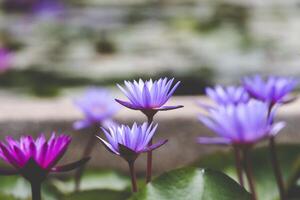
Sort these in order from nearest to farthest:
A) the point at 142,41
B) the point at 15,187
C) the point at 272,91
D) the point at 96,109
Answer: the point at 272,91
the point at 15,187
the point at 96,109
the point at 142,41

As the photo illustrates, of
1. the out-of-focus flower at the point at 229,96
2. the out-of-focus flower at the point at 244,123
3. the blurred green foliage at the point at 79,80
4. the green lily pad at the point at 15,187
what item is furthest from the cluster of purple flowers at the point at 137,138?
the blurred green foliage at the point at 79,80

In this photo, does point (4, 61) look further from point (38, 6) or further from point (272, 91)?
point (272, 91)

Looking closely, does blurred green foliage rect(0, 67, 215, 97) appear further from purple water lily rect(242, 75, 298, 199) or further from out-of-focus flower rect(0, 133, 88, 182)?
out-of-focus flower rect(0, 133, 88, 182)

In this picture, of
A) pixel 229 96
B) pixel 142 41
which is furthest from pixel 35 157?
pixel 142 41

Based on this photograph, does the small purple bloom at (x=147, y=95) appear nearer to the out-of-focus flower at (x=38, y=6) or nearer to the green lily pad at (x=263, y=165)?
the green lily pad at (x=263, y=165)

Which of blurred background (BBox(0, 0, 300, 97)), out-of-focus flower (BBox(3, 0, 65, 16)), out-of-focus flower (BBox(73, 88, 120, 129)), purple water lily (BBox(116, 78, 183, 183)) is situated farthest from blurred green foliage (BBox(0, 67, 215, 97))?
purple water lily (BBox(116, 78, 183, 183))

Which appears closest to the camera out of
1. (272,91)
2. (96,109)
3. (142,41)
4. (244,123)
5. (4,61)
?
(244,123)
